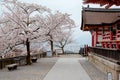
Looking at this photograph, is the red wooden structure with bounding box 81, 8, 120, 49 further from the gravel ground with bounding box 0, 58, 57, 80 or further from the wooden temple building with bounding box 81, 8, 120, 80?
the gravel ground with bounding box 0, 58, 57, 80

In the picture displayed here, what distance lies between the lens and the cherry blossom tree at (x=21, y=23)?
2597cm

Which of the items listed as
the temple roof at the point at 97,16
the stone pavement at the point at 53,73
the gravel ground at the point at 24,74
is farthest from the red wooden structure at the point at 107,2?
Answer: the temple roof at the point at 97,16

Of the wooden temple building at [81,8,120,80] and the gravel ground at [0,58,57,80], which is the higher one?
the wooden temple building at [81,8,120,80]

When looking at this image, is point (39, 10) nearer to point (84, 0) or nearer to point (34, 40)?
point (34, 40)

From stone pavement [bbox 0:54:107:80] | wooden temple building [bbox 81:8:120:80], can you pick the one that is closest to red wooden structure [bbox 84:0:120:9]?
stone pavement [bbox 0:54:107:80]

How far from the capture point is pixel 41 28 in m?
27.3

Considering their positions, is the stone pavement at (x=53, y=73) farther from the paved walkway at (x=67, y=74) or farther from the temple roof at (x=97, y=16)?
the temple roof at (x=97, y=16)

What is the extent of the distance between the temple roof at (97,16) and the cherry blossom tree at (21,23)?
418cm

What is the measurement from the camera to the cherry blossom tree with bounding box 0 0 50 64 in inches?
1022

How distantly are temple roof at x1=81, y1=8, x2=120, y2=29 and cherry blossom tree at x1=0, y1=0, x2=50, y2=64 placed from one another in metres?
4.18

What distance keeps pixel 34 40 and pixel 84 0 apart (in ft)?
66.9

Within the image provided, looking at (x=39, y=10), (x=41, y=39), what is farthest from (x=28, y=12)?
(x=41, y=39)

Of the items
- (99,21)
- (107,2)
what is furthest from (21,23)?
(107,2)

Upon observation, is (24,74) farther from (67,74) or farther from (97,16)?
(97,16)
